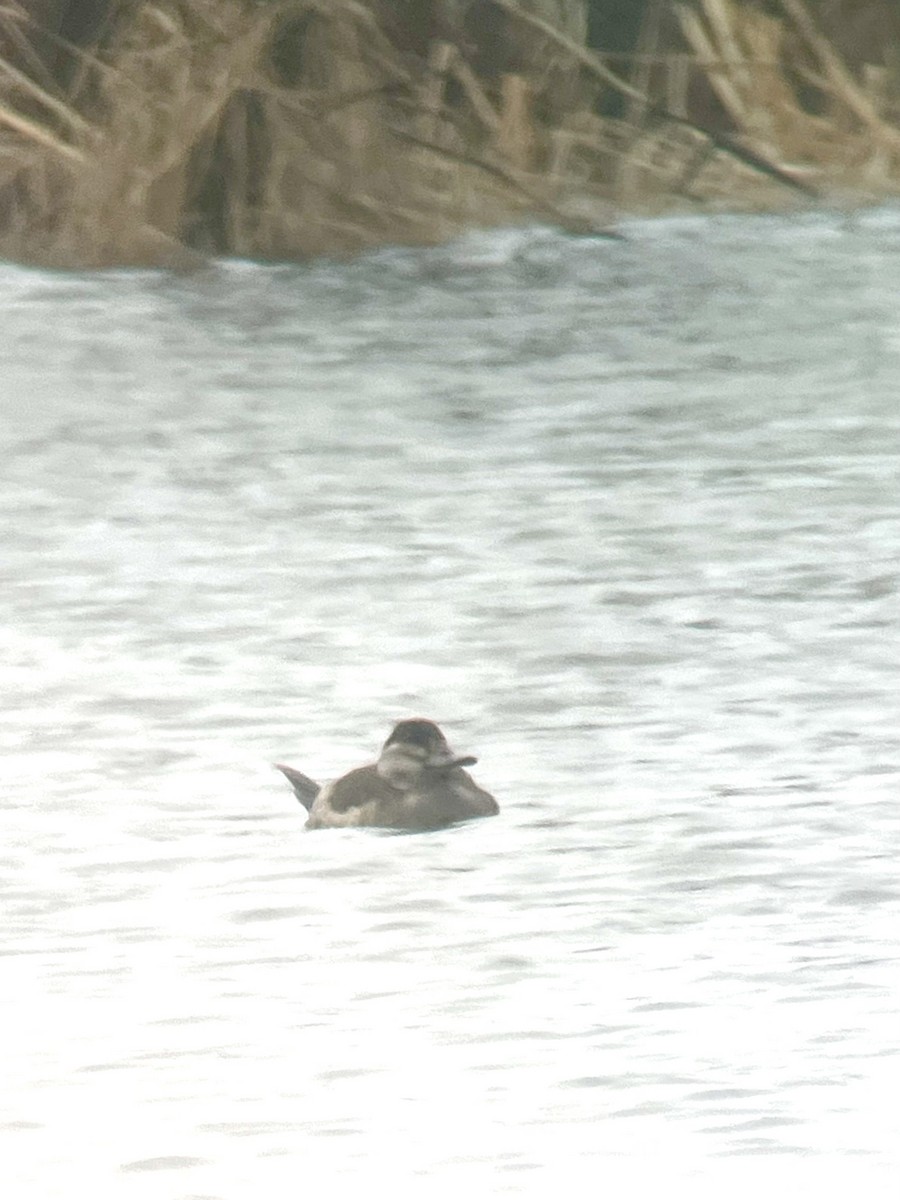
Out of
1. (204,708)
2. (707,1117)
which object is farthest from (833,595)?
(707,1117)

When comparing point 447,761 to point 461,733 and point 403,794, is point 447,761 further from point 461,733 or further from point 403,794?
point 461,733

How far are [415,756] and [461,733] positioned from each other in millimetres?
599

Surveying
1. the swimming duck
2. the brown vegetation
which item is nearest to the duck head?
the swimming duck

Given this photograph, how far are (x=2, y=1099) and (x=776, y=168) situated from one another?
7276 mm

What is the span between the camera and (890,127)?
39.7 ft

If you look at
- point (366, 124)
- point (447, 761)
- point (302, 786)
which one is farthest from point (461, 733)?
point (366, 124)

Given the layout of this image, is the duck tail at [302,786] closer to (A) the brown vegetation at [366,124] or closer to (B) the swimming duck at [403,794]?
(B) the swimming duck at [403,794]

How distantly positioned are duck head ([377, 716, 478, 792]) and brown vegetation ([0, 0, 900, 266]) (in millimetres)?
5463

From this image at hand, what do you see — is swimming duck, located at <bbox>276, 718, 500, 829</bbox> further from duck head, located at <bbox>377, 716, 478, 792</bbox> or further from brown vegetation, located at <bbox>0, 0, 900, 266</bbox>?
brown vegetation, located at <bbox>0, 0, 900, 266</bbox>

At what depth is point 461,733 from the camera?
20.2ft

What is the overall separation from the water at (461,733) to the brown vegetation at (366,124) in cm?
70

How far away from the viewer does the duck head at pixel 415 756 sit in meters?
5.43

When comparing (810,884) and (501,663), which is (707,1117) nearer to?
(810,884)

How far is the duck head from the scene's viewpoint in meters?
5.43
